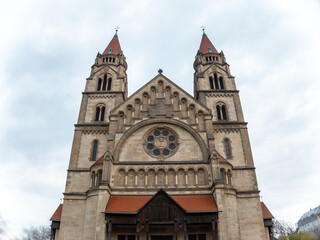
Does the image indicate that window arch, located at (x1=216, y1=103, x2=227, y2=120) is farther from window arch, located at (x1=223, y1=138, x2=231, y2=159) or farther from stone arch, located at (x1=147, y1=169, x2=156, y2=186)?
stone arch, located at (x1=147, y1=169, x2=156, y2=186)

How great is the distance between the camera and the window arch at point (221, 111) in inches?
1190

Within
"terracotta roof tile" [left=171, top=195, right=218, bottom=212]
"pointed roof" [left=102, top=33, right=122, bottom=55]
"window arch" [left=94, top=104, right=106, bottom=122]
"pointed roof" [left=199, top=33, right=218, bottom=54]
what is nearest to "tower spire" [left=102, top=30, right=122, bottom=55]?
"pointed roof" [left=102, top=33, right=122, bottom=55]

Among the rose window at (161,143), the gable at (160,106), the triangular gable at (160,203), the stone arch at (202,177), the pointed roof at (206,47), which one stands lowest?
the triangular gable at (160,203)

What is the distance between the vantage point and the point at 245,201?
24.2m

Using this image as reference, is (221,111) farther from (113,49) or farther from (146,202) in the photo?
(113,49)

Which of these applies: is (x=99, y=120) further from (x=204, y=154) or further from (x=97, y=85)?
(x=204, y=154)

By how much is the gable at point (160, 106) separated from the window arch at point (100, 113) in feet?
13.4

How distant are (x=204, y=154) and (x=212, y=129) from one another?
3.07 meters

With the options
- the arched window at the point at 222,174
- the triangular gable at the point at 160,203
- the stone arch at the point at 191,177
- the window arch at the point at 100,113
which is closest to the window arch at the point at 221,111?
the arched window at the point at 222,174

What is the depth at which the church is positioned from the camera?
67.5ft

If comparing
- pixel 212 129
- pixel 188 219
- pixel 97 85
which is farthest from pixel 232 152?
pixel 97 85

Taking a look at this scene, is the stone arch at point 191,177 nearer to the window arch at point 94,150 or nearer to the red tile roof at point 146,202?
the red tile roof at point 146,202

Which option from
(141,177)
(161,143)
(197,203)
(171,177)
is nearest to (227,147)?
(161,143)

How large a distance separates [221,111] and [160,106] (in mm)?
8127
